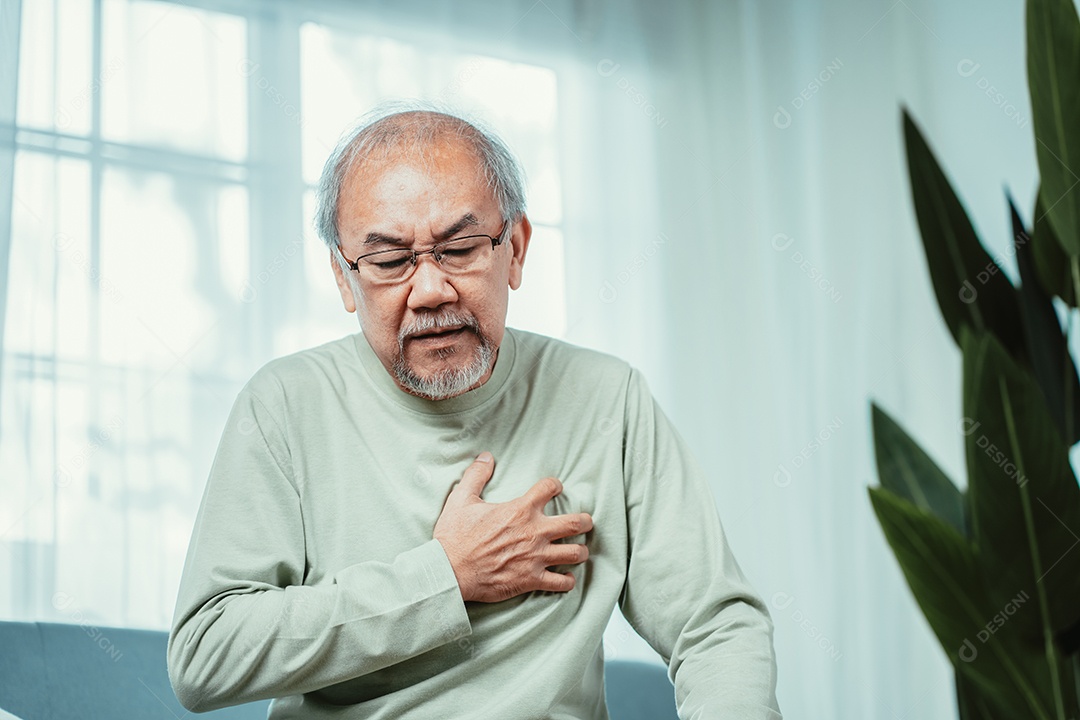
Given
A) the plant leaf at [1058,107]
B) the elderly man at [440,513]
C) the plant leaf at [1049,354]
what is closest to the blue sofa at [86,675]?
the elderly man at [440,513]

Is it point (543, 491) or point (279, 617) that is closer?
point (279, 617)

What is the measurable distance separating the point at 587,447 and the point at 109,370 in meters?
1.42

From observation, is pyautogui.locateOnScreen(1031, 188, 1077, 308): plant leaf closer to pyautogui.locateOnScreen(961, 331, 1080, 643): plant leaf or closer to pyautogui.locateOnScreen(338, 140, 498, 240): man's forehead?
pyautogui.locateOnScreen(961, 331, 1080, 643): plant leaf

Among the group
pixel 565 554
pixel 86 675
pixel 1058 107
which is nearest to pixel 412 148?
pixel 565 554

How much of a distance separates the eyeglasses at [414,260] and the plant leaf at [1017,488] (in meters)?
0.59

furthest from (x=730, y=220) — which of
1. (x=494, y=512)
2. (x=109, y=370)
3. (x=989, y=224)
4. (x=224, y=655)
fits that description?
(x=224, y=655)

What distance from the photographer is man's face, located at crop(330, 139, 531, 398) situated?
138 centimetres

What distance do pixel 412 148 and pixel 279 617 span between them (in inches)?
23.3

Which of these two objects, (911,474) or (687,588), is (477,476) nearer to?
(687,588)

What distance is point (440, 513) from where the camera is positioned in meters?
1.41

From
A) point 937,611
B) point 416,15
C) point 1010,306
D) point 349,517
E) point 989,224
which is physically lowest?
point 937,611

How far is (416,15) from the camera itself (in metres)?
3.00

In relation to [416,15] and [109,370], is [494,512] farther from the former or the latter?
[416,15]

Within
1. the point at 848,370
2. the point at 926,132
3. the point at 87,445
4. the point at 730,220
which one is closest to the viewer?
the point at 87,445
